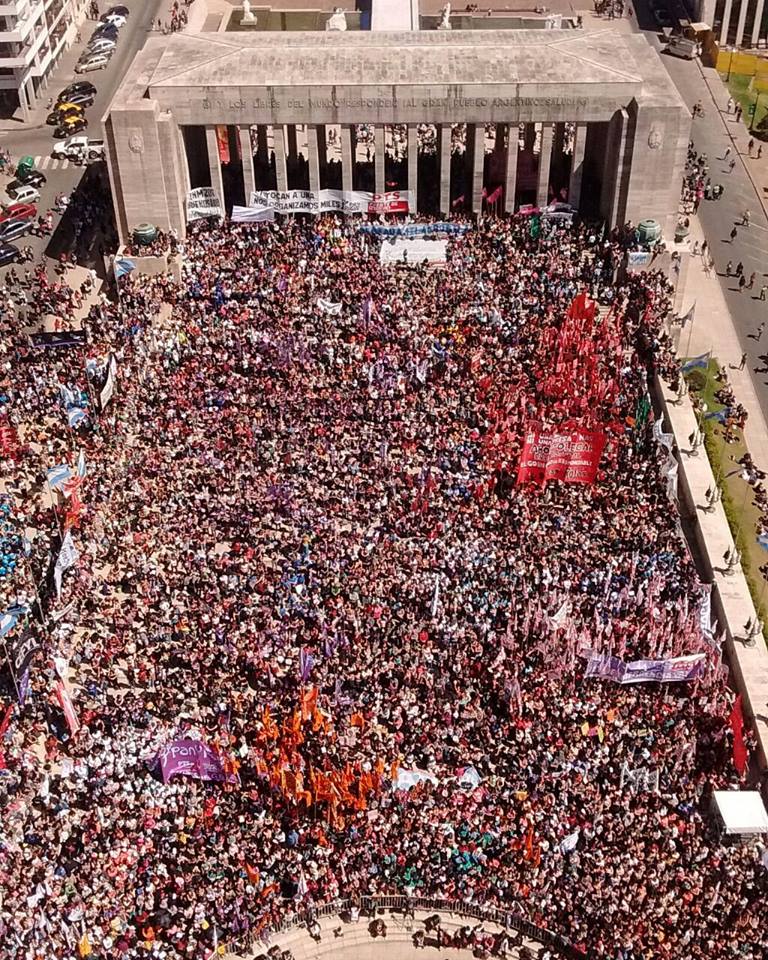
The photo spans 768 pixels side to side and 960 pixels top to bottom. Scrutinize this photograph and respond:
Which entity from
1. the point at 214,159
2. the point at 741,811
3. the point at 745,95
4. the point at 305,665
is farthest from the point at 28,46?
the point at 741,811

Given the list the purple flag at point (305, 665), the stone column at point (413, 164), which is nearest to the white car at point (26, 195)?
the stone column at point (413, 164)

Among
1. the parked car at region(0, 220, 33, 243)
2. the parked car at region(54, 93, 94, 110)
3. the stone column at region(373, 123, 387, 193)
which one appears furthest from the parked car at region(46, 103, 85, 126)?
the stone column at region(373, 123, 387, 193)

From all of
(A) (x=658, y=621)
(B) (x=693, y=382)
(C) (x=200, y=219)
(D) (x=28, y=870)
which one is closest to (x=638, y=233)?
(B) (x=693, y=382)

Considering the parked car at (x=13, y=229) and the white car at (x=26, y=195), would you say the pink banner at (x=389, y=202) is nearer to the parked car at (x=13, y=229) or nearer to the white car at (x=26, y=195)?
the parked car at (x=13, y=229)

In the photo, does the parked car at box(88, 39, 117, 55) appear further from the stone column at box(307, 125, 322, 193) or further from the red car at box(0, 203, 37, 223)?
the stone column at box(307, 125, 322, 193)

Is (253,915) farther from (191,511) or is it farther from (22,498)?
(22,498)

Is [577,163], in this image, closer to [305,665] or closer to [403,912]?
[305,665]
